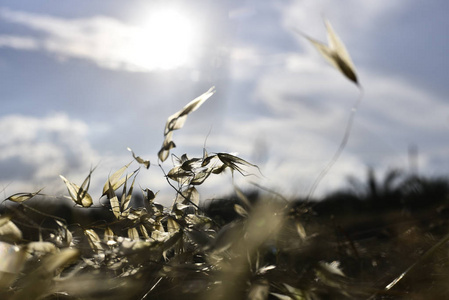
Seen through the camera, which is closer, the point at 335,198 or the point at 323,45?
the point at 323,45

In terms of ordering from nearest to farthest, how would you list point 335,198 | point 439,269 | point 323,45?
point 323,45
point 439,269
point 335,198

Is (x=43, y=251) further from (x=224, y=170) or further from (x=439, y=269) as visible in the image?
(x=439, y=269)

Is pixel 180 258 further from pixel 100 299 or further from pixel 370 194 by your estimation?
pixel 370 194

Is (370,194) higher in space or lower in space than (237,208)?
lower

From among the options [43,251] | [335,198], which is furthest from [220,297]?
[335,198]

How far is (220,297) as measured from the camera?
1.25ft

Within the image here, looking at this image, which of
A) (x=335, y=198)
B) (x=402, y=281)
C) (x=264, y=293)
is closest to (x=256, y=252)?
(x=264, y=293)

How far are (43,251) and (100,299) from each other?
6 cm

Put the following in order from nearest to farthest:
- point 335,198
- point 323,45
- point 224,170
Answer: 1. point 323,45
2. point 224,170
3. point 335,198

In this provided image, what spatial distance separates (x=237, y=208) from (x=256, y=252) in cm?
8

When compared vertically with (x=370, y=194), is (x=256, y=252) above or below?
above

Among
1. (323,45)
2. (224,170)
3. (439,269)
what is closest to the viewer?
(323,45)

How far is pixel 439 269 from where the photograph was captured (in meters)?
0.45

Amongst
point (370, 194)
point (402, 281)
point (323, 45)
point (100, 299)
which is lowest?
point (370, 194)
